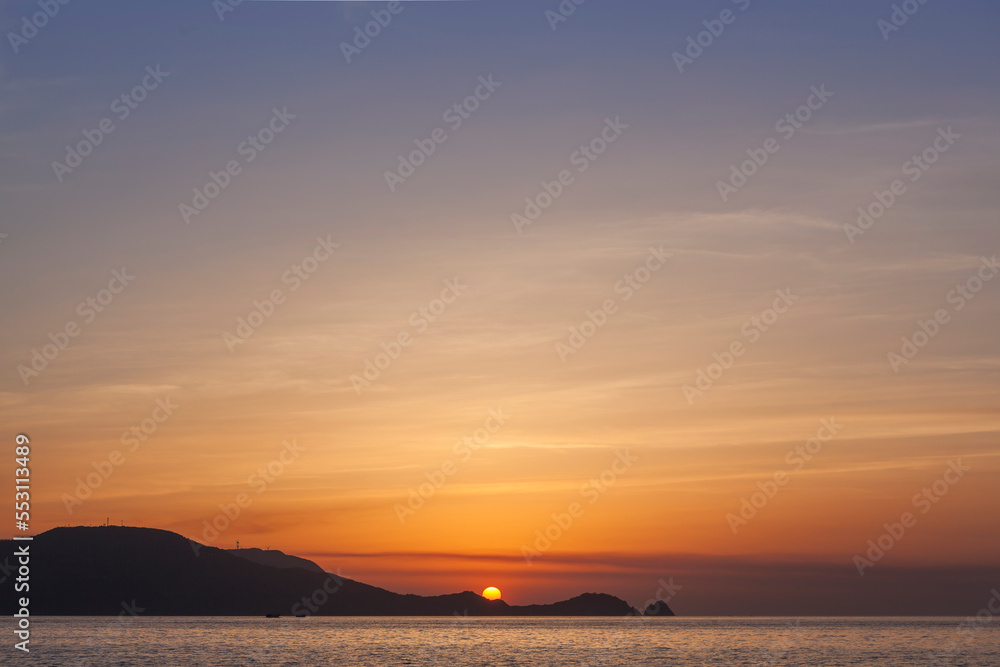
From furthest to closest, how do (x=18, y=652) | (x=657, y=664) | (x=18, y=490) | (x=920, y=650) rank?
(x=920, y=650), (x=18, y=652), (x=657, y=664), (x=18, y=490)

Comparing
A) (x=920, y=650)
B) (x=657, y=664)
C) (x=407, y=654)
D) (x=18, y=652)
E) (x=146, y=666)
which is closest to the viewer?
(x=146, y=666)

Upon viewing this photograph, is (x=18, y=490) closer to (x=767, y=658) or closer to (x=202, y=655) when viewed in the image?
(x=202, y=655)

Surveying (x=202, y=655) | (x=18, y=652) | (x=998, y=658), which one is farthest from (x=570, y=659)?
(x=18, y=652)

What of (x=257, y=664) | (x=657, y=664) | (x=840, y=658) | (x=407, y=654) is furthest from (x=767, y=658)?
(x=257, y=664)

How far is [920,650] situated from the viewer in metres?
184

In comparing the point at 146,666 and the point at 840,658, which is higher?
the point at 840,658

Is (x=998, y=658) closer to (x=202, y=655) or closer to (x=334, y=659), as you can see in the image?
(x=334, y=659)

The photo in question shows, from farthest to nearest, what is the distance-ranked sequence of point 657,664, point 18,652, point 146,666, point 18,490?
1. point 18,652
2. point 657,664
3. point 146,666
4. point 18,490

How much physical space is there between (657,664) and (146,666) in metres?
73.3

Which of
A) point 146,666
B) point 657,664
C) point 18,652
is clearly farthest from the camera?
point 18,652

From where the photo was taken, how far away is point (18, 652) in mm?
151625

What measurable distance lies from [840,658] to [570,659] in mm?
44787

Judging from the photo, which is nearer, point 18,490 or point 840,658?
point 18,490

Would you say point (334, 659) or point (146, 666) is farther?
point (334, 659)
